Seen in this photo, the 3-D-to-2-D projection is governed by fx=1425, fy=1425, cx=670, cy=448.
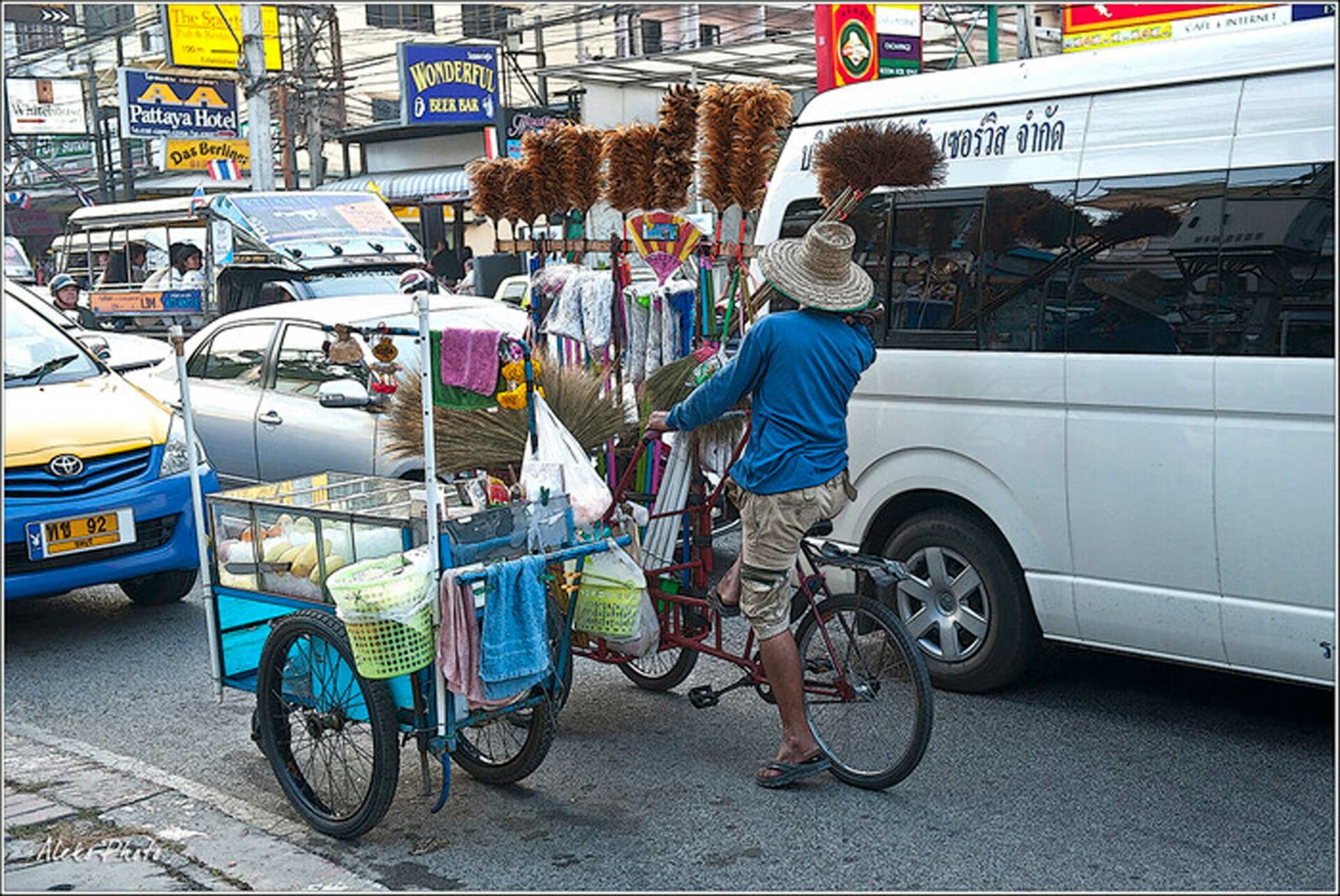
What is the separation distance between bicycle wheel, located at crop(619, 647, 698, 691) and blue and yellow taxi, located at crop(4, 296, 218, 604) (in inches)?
104

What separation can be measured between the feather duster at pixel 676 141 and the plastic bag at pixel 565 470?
162cm

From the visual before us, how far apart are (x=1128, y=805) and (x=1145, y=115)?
7.86 ft

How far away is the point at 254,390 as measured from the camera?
8.66 metres

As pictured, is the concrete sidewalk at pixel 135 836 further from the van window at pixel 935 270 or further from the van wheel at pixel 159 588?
the van window at pixel 935 270

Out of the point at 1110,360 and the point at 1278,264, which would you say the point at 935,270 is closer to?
the point at 1110,360

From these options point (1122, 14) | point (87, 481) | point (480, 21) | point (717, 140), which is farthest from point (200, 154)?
point (717, 140)

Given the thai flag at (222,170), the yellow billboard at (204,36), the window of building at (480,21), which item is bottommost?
the thai flag at (222,170)

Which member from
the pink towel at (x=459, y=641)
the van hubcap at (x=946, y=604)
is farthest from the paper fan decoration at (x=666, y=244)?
the pink towel at (x=459, y=641)

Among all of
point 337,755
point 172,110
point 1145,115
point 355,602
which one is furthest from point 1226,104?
point 172,110

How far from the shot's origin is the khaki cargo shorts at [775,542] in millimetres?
4758

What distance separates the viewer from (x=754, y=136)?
19.4ft

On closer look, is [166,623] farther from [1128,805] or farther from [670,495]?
[1128,805]

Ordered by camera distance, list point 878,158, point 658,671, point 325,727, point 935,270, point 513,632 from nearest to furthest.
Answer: point 513,632
point 325,727
point 878,158
point 935,270
point 658,671

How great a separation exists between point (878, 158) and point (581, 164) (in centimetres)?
175
